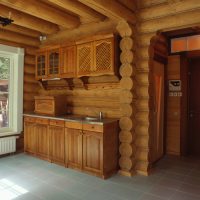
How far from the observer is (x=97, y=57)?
4.06 m

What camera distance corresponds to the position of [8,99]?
17.3 ft

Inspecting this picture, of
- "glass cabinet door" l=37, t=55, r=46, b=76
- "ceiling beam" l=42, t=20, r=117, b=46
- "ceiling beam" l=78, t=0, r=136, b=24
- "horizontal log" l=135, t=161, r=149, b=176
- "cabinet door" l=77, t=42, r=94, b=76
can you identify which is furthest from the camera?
"glass cabinet door" l=37, t=55, r=46, b=76

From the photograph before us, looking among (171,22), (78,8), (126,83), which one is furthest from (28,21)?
(171,22)

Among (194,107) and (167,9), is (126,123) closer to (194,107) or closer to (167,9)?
(167,9)

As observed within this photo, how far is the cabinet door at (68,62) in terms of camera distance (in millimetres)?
4473

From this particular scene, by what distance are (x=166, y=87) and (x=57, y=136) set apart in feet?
9.24

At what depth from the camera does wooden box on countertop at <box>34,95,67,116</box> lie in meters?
4.64

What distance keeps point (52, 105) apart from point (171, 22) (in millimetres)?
2845

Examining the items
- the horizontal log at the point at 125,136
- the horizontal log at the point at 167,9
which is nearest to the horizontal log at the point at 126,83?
the horizontal log at the point at 125,136

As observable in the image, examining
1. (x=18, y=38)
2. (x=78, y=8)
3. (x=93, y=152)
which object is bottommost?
(x=93, y=152)

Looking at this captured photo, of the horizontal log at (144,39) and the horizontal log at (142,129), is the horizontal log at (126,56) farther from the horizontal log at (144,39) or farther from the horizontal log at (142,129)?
the horizontal log at (142,129)

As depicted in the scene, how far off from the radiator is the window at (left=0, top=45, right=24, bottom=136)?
0.67 ft

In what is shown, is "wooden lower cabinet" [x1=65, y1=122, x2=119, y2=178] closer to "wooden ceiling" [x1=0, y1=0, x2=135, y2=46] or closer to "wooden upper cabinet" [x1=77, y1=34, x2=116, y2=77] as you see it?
"wooden upper cabinet" [x1=77, y1=34, x2=116, y2=77]

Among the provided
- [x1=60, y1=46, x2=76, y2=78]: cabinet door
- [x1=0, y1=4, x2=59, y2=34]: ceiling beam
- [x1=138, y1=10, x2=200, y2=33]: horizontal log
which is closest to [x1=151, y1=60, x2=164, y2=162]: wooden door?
[x1=138, y1=10, x2=200, y2=33]: horizontal log
